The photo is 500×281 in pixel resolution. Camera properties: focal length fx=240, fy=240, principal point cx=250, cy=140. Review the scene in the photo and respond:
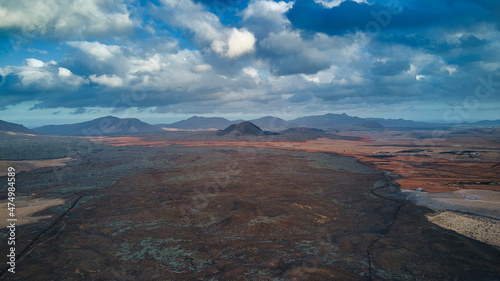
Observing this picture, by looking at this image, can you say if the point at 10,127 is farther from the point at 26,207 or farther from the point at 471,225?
the point at 471,225

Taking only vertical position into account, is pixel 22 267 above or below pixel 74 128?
below

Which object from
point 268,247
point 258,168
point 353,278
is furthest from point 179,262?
point 258,168

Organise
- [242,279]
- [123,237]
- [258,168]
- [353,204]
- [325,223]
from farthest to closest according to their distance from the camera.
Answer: [258,168] < [353,204] < [325,223] < [123,237] < [242,279]

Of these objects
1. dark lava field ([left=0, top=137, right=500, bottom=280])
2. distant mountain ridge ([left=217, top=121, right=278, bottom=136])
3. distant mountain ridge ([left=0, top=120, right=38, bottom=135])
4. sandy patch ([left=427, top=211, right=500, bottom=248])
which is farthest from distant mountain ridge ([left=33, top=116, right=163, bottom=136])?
sandy patch ([left=427, top=211, right=500, bottom=248])

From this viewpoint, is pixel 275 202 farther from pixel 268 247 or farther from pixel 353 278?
pixel 353 278

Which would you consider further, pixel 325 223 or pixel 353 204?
pixel 353 204

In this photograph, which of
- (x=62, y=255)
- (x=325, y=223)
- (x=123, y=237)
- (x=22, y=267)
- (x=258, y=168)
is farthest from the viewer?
(x=258, y=168)

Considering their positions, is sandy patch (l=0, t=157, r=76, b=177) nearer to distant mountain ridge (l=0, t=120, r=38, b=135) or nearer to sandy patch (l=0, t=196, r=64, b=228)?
sandy patch (l=0, t=196, r=64, b=228)
